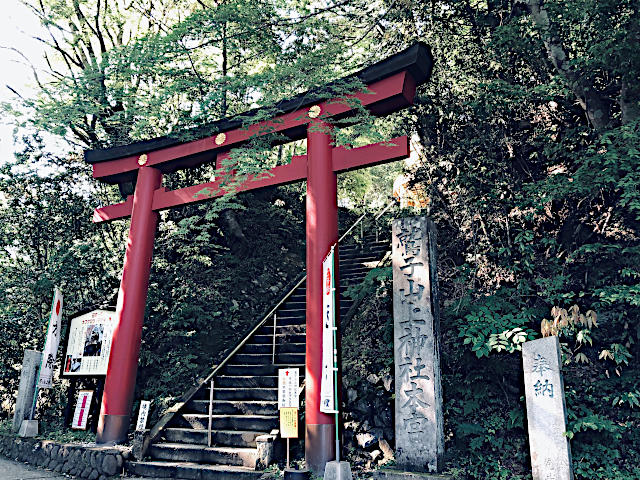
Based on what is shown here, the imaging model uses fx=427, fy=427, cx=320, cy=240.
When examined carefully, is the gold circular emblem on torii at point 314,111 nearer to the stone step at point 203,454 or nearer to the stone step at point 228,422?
the stone step at point 228,422

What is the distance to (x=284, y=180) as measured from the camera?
6.79 m

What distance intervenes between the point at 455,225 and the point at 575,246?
6.12 feet

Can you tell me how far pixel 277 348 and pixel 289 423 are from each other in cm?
257

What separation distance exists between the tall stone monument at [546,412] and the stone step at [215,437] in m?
3.46

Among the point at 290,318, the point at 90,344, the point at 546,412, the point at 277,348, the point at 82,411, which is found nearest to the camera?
the point at 546,412

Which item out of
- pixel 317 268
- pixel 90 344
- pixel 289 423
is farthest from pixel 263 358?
pixel 90 344

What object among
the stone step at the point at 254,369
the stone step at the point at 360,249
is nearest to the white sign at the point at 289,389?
the stone step at the point at 254,369

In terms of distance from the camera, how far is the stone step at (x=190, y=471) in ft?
17.0

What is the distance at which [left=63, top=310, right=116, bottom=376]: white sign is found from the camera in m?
7.96

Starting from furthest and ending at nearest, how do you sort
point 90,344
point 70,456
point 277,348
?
1. point 90,344
2. point 277,348
3. point 70,456

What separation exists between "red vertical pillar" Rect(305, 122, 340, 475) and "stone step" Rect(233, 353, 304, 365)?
1756 mm

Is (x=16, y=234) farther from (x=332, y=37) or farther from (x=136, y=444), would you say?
(x=332, y=37)

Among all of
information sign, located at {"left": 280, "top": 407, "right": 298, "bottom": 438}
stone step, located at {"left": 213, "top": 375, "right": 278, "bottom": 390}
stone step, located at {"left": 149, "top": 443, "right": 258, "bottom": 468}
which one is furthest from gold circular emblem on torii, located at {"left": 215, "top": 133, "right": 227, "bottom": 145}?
stone step, located at {"left": 149, "top": 443, "right": 258, "bottom": 468}

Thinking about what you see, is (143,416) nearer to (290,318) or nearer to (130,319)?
(130,319)
